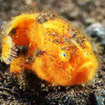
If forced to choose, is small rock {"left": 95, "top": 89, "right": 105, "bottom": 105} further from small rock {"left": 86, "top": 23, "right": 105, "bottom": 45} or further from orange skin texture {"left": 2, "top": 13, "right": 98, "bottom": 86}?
small rock {"left": 86, "top": 23, "right": 105, "bottom": 45}

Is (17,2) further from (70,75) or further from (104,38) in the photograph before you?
(70,75)

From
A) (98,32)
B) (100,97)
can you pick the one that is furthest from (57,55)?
(98,32)

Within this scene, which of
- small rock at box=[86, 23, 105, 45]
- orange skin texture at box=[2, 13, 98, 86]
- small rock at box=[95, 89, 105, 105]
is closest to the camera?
orange skin texture at box=[2, 13, 98, 86]

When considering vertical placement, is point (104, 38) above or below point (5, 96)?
above

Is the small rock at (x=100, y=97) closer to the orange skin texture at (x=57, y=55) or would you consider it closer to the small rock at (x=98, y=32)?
the orange skin texture at (x=57, y=55)

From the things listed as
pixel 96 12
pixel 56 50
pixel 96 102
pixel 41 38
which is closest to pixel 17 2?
pixel 96 12

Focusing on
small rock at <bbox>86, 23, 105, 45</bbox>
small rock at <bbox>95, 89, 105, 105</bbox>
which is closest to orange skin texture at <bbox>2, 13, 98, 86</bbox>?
small rock at <bbox>95, 89, 105, 105</bbox>

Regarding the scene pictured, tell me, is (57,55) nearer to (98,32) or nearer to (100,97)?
(100,97)

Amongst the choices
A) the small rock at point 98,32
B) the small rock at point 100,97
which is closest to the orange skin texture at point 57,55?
the small rock at point 100,97
